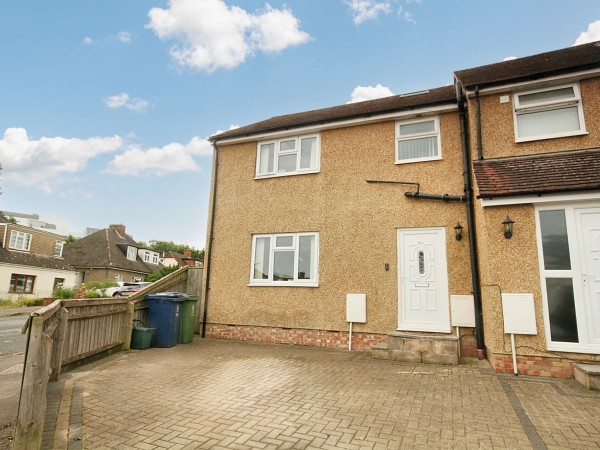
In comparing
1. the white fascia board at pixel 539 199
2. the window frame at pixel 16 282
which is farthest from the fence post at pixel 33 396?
the window frame at pixel 16 282

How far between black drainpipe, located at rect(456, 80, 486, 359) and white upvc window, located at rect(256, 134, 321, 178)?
336 cm

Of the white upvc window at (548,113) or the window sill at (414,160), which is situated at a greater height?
the white upvc window at (548,113)

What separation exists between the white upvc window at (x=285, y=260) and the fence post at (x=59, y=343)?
448cm

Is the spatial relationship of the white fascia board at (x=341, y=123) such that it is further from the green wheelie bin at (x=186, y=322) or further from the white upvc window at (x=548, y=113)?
the green wheelie bin at (x=186, y=322)

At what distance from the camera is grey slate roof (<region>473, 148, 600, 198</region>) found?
18.5 ft

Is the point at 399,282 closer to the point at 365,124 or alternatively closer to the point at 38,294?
the point at 365,124

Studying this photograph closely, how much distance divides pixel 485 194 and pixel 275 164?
17.6ft

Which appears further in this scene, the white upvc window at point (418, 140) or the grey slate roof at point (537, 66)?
the white upvc window at point (418, 140)

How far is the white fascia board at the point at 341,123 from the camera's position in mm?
8031

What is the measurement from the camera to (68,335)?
5.48 m

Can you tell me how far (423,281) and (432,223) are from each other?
1236 mm

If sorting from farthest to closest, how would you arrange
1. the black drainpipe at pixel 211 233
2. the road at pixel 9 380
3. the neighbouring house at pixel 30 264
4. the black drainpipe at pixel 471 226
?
the neighbouring house at pixel 30 264
the black drainpipe at pixel 211 233
the black drainpipe at pixel 471 226
the road at pixel 9 380

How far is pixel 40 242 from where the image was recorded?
99.5ft

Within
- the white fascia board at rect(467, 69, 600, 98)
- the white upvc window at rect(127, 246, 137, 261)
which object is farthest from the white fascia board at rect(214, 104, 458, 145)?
the white upvc window at rect(127, 246, 137, 261)
